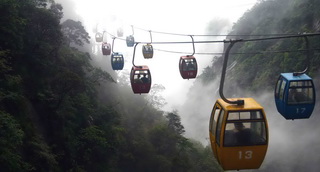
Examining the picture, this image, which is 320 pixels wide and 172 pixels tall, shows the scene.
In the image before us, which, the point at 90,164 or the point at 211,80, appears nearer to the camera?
the point at 90,164

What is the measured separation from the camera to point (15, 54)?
18.2 meters

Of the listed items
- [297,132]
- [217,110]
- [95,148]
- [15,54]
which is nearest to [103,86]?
[95,148]

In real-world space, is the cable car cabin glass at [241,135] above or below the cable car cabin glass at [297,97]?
below

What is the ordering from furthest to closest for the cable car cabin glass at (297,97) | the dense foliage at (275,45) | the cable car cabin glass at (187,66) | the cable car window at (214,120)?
the dense foliage at (275,45) → the cable car cabin glass at (187,66) → the cable car cabin glass at (297,97) → the cable car window at (214,120)

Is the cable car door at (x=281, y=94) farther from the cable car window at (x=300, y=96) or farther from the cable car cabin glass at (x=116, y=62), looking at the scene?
the cable car cabin glass at (x=116, y=62)

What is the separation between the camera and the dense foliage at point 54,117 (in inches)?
575

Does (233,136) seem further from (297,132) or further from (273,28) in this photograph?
(273,28)

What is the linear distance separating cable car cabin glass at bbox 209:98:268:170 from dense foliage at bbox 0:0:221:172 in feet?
27.6

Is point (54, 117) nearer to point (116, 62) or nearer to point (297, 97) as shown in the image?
point (116, 62)

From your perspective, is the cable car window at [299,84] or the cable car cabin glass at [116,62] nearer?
the cable car window at [299,84]

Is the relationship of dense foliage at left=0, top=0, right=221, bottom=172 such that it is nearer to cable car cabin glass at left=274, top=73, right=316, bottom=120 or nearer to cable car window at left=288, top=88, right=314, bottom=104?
cable car cabin glass at left=274, top=73, right=316, bottom=120

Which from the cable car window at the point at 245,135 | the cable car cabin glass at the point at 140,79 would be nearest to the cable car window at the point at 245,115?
the cable car window at the point at 245,135

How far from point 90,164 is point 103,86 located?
1529 cm

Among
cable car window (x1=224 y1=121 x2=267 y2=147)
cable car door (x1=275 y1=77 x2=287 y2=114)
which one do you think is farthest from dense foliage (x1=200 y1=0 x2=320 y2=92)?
cable car window (x1=224 y1=121 x2=267 y2=147)
